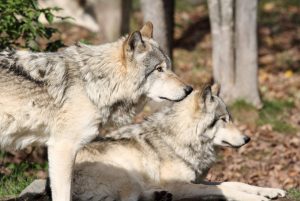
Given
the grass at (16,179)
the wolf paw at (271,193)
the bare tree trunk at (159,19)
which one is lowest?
the grass at (16,179)

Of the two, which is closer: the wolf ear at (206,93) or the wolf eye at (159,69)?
the wolf eye at (159,69)

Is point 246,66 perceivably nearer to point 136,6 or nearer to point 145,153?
point 145,153

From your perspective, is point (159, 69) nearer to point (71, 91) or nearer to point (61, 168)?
point (71, 91)

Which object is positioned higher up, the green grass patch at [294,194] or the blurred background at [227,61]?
the blurred background at [227,61]

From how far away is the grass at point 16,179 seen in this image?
7597 mm

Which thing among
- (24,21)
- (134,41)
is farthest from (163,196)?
(24,21)

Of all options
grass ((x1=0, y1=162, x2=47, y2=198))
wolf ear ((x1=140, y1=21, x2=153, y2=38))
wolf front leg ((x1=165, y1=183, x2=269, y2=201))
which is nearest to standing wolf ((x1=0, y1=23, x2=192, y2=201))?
wolf ear ((x1=140, y1=21, x2=153, y2=38))

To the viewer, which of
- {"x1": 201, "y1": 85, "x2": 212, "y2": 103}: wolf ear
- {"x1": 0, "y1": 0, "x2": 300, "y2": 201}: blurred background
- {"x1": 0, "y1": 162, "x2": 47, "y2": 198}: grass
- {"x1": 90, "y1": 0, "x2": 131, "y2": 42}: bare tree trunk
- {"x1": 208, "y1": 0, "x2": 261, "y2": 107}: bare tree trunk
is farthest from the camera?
{"x1": 90, "y1": 0, "x2": 131, "y2": 42}: bare tree trunk

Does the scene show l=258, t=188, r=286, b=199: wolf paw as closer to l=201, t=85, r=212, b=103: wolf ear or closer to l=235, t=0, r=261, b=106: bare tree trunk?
l=201, t=85, r=212, b=103: wolf ear

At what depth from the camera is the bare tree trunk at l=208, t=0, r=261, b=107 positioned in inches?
465

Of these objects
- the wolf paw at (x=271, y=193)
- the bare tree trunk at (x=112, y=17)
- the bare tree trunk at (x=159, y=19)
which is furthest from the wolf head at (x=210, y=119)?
the bare tree trunk at (x=112, y=17)

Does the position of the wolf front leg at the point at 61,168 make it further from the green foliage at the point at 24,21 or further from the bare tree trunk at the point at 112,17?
the bare tree trunk at the point at 112,17

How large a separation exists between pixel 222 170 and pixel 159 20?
9.48ft

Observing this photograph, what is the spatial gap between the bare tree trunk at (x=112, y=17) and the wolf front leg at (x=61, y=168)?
8.18 m
